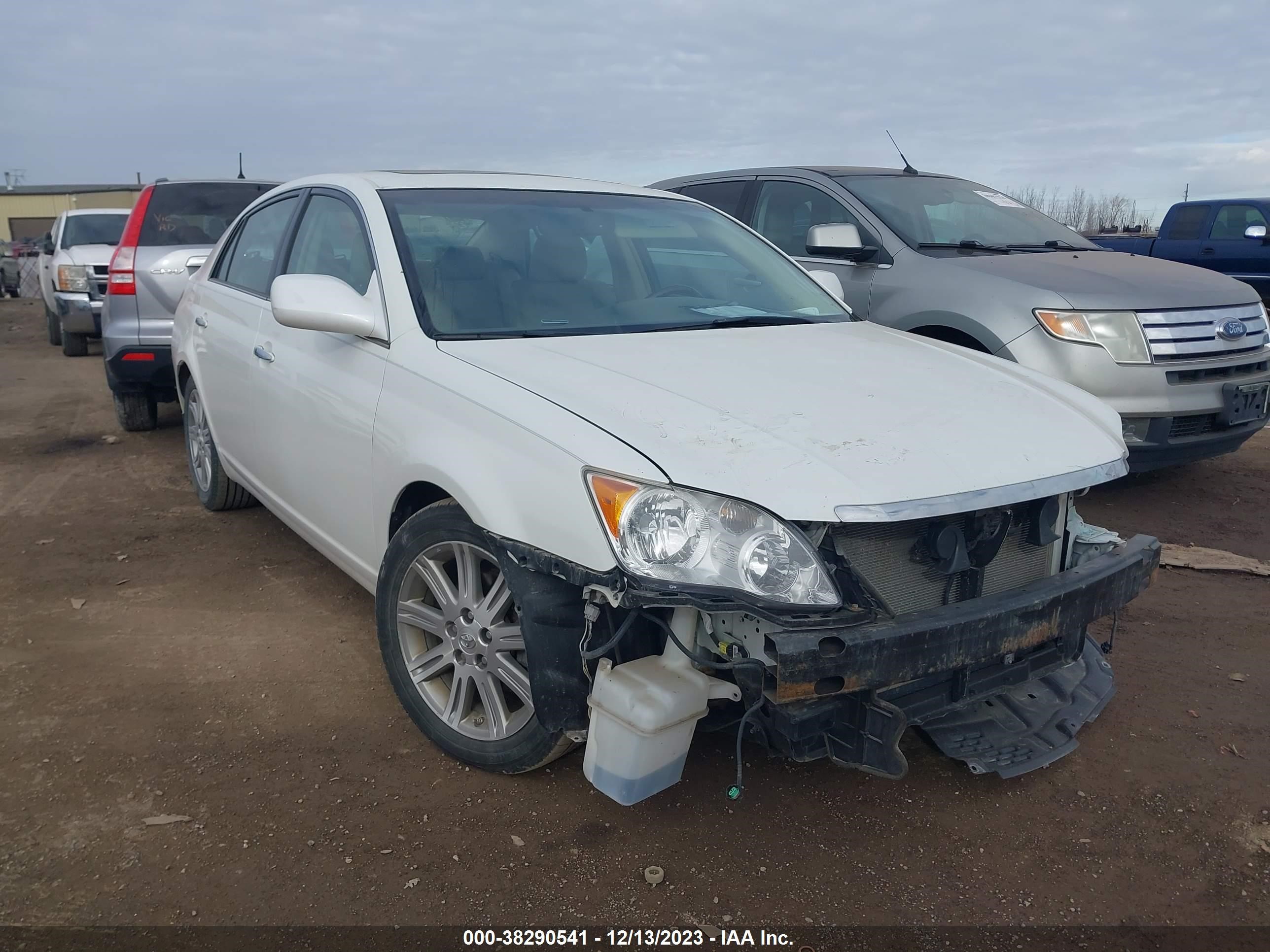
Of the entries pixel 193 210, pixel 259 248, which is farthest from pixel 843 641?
pixel 193 210

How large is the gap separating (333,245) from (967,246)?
3761 mm

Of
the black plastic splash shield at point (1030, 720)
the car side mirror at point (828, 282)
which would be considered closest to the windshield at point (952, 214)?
the car side mirror at point (828, 282)

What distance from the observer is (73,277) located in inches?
441

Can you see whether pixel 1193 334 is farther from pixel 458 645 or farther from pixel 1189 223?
pixel 1189 223

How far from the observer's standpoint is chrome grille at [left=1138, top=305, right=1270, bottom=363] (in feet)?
16.8

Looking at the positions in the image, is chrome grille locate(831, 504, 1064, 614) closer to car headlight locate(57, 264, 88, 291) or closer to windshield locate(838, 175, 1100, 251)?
windshield locate(838, 175, 1100, 251)

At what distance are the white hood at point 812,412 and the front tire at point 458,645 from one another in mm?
524

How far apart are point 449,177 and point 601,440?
187cm

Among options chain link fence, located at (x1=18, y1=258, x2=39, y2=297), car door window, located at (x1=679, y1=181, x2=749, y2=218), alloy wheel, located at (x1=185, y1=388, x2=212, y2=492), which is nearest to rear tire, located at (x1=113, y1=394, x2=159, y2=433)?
alloy wheel, located at (x1=185, y1=388, x2=212, y2=492)

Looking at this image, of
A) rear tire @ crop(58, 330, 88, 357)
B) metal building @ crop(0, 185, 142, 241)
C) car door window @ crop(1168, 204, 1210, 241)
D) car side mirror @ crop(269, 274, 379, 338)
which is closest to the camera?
car side mirror @ crop(269, 274, 379, 338)

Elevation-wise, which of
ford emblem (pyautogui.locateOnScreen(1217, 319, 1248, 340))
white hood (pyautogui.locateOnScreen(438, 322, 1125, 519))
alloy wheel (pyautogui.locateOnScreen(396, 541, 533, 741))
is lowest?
alloy wheel (pyautogui.locateOnScreen(396, 541, 533, 741))

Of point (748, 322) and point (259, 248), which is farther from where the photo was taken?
point (259, 248)

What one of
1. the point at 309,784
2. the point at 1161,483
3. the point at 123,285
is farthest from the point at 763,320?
the point at 123,285

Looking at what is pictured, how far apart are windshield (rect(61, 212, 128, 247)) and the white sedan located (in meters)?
10.5
